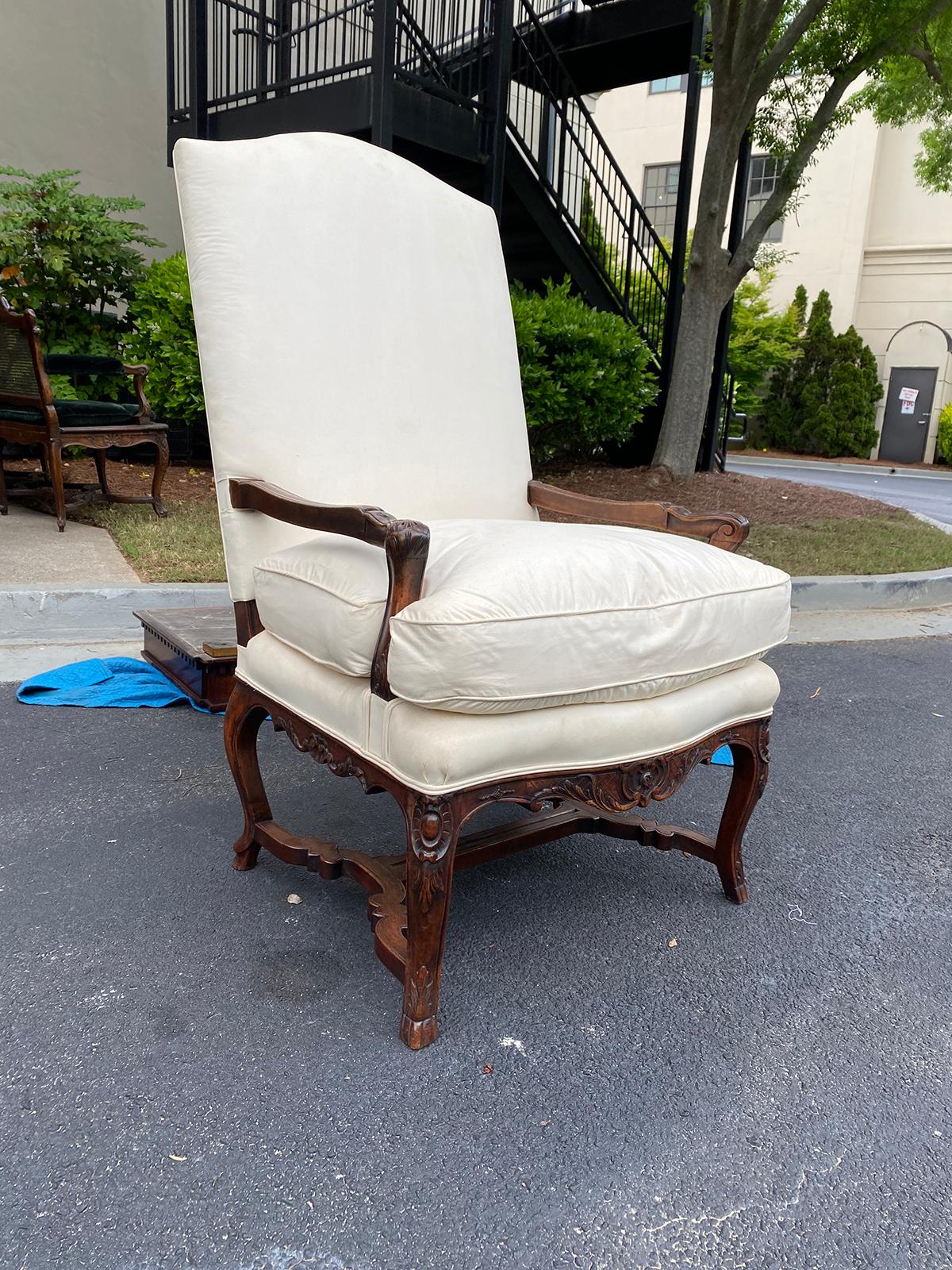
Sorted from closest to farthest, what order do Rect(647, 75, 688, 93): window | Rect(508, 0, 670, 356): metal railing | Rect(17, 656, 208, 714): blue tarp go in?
Rect(17, 656, 208, 714): blue tarp, Rect(508, 0, 670, 356): metal railing, Rect(647, 75, 688, 93): window

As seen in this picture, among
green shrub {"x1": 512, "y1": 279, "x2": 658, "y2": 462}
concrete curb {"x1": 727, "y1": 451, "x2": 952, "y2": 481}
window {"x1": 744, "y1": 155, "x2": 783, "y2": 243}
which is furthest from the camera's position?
window {"x1": 744, "y1": 155, "x2": 783, "y2": 243}

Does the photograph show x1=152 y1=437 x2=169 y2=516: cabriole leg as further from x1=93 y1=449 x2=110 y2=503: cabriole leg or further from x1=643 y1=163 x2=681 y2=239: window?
x1=643 y1=163 x2=681 y2=239: window

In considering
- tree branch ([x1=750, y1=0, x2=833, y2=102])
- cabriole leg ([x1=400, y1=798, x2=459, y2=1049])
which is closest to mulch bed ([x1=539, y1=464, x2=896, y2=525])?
tree branch ([x1=750, y1=0, x2=833, y2=102])

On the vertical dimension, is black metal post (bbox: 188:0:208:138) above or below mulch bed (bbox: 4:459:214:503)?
above

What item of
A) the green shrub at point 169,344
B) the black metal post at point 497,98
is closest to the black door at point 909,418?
the black metal post at point 497,98

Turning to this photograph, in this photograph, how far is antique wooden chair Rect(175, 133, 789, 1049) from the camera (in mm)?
1512

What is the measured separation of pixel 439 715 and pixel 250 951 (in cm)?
68

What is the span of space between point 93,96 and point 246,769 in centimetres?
839

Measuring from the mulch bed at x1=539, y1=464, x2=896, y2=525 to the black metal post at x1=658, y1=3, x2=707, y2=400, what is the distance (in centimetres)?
100

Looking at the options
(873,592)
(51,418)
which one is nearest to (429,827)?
(51,418)

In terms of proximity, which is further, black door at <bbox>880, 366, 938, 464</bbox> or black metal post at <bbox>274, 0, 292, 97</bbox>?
black door at <bbox>880, 366, 938, 464</bbox>

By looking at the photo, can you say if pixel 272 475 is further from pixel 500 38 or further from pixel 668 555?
pixel 500 38

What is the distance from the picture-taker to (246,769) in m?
2.08

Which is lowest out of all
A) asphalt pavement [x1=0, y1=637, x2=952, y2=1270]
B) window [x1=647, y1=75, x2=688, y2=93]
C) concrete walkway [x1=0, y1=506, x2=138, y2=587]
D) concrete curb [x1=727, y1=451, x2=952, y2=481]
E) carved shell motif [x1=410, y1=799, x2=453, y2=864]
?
asphalt pavement [x1=0, y1=637, x2=952, y2=1270]
